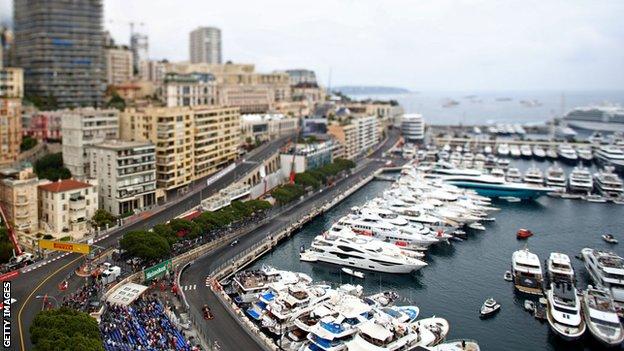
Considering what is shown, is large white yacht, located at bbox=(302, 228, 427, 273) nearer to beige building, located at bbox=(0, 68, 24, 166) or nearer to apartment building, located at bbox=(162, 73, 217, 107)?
beige building, located at bbox=(0, 68, 24, 166)

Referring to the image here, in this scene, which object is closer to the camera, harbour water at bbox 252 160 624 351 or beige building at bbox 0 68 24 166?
harbour water at bbox 252 160 624 351

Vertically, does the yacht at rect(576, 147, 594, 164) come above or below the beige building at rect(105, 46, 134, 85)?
below

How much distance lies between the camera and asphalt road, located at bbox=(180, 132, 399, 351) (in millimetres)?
33406

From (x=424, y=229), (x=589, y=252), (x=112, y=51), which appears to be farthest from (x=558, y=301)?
(x=112, y=51)

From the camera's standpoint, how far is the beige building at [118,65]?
139625mm

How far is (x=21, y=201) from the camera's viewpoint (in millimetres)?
52781

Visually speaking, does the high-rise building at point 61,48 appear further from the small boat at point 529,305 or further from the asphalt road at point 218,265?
the small boat at point 529,305

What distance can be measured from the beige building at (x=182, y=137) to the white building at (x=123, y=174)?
380 centimetres

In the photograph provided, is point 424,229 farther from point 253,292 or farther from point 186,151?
point 186,151

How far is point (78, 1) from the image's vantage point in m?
104

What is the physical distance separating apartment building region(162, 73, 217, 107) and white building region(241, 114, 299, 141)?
24.4ft

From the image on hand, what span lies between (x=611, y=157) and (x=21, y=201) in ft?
334

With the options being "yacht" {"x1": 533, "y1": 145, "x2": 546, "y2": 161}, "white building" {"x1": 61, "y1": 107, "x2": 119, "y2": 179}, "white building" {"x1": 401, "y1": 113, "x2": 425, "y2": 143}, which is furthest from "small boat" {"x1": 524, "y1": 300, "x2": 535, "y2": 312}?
"white building" {"x1": 401, "y1": 113, "x2": 425, "y2": 143}

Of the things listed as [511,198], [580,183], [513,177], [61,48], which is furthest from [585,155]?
[61,48]
